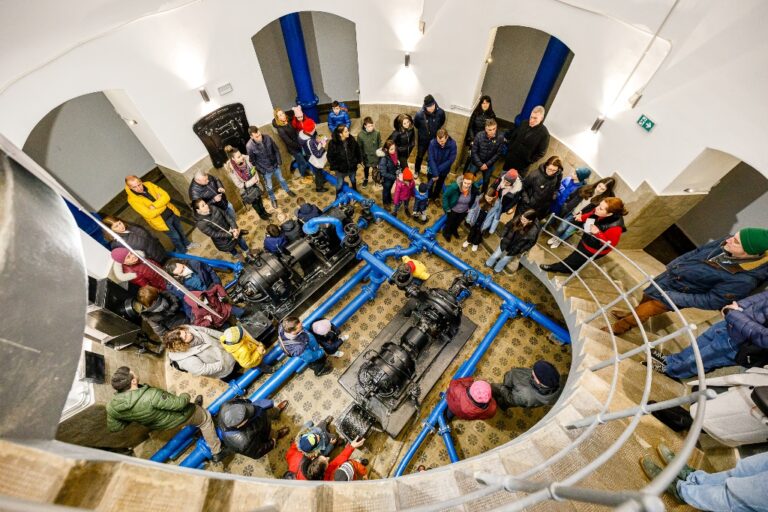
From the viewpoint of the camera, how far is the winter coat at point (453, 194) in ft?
18.0

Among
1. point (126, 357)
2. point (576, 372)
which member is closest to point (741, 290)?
point (576, 372)

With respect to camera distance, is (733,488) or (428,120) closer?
(733,488)

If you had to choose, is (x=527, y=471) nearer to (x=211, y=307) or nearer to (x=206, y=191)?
(x=211, y=307)

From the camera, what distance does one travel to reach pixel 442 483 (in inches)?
101

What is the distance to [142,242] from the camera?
4836 millimetres

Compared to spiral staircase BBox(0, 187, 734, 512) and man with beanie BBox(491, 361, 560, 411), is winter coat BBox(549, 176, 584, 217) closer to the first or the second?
spiral staircase BBox(0, 187, 734, 512)

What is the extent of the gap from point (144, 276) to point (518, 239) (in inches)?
223

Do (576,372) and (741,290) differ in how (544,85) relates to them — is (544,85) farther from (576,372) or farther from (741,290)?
(576,372)

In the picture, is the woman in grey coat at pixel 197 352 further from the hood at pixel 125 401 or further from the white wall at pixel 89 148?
the white wall at pixel 89 148

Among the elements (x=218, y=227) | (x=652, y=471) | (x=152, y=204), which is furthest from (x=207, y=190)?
(x=652, y=471)

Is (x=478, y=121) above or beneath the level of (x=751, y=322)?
above

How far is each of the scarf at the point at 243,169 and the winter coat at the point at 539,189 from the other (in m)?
4.93

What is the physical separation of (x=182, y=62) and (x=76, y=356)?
18.4 feet

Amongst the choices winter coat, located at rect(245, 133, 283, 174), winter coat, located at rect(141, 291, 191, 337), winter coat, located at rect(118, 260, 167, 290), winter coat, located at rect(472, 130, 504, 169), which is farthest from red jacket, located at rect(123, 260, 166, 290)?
winter coat, located at rect(472, 130, 504, 169)
